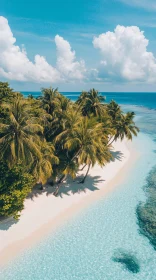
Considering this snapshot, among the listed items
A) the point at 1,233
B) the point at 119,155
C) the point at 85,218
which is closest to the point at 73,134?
the point at 85,218

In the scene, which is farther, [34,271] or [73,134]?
[73,134]

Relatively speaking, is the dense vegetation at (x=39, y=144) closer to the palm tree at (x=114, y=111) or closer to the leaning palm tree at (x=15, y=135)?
the leaning palm tree at (x=15, y=135)

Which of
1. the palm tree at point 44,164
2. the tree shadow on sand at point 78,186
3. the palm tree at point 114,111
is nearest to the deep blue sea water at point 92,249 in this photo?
the tree shadow on sand at point 78,186

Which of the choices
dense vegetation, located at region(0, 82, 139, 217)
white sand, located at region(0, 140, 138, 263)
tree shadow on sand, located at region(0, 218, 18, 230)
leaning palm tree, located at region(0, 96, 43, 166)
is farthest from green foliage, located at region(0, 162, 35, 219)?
white sand, located at region(0, 140, 138, 263)

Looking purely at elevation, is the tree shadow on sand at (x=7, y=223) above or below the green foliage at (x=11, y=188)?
below

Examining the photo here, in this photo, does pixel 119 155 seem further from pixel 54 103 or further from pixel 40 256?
pixel 40 256

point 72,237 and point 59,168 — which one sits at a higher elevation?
point 59,168

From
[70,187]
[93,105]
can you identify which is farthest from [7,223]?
[93,105]
